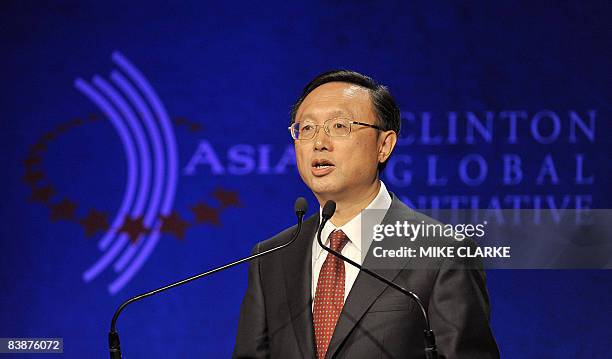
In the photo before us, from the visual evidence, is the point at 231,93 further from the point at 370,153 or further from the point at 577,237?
the point at 577,237

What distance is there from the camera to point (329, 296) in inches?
92.3

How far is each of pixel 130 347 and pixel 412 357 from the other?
5.32 feet

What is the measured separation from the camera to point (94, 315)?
3.47 metres

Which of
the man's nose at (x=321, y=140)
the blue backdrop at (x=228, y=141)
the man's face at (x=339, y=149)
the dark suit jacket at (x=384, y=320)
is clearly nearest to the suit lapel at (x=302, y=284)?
the dark suit jacket at (x=384, y=320)

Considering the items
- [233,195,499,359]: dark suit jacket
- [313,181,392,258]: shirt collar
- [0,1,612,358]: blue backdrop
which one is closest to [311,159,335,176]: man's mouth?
[313,181,392,258]: shirt collar

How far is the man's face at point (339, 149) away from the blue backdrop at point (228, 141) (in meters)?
0.83

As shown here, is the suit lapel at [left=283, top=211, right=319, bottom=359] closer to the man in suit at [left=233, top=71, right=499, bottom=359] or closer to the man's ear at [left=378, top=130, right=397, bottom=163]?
the man in suit at [left=233, top=71, right=499, bottom=359]

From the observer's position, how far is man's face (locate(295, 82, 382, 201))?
242 cm

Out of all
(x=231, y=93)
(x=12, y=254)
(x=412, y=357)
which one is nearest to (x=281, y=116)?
(x=231, y=93)

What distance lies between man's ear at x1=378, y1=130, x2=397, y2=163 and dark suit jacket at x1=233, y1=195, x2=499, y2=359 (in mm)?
311

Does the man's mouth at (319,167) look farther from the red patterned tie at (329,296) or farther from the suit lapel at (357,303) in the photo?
the suit lapel at (357,303)

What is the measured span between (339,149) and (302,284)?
15.0 inches

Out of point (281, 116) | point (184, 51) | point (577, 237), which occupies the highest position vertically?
point (184, 51)

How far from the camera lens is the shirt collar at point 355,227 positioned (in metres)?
2.41
